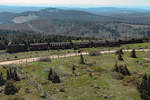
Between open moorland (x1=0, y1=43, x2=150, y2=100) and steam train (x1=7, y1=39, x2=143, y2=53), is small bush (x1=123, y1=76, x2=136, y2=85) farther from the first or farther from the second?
steam train (x1=7, y1=39, x2=143, y2=53)

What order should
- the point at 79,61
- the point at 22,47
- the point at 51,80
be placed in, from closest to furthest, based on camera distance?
the point at 51,80 → the point at 79,61 → the point at 22,47

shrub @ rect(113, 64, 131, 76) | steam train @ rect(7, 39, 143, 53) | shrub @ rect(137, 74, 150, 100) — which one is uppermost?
shrub @ rect(137, 74, 150, 100)

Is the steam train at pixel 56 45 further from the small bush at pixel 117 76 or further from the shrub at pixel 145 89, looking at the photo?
the shrub at pixel 145 89

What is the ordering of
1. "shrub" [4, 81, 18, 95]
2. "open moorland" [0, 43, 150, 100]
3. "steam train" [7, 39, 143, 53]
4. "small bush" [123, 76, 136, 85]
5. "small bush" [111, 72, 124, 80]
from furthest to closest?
"steam train" [7, 39, 143, 53], "small bush" [111, 72, 124, 80], "small bush" [123, 76, 136, 85], "shrub" [4, 81, 18, 95], "open moorland" [0, 43, 150, 100]

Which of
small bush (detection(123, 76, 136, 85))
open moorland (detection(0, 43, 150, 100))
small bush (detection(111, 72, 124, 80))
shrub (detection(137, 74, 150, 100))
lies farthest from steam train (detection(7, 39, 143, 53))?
shrub (detection(137, 74, 150, 100))

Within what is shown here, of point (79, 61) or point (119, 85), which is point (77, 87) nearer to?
point (119, 85)

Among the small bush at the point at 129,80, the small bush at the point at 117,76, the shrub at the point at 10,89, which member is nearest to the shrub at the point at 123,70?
the small bush at the point at 117,76

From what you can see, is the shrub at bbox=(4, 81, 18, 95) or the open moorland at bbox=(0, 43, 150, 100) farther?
the shrub at bbox=(4, 81, 18, 95)

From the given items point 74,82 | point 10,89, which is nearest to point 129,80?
point 74,82

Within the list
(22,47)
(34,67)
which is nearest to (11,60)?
(34,67)

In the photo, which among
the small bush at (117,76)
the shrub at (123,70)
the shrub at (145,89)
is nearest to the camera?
the shrub at (145,89)

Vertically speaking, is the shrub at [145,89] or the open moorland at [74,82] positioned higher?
the shrub at [145,89]
